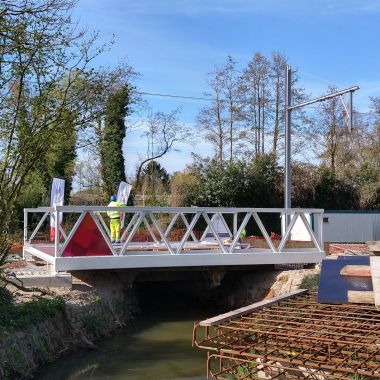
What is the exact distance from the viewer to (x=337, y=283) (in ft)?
19.9

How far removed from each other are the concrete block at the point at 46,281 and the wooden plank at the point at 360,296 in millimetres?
6633

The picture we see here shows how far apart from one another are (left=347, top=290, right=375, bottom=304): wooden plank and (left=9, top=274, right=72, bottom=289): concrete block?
6.63 metres

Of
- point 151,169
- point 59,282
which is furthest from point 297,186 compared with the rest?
point 59,282

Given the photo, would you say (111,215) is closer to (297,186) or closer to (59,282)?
(59,282)

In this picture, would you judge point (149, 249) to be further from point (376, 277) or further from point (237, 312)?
point (376, 277)

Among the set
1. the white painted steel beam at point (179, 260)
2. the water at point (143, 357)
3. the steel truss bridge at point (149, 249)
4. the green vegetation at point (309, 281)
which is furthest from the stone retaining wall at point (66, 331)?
the green vegetation at point (309, 281)

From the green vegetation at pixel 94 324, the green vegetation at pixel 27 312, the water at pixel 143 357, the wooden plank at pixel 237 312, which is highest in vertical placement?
the wooden plank at pixel 237 312

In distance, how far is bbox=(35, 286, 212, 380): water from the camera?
8250 mm

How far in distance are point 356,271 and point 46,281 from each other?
6.63m

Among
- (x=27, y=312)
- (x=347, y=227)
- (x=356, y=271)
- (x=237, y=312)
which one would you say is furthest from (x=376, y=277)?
(x=347, y=227)

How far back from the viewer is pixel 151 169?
30484 mm

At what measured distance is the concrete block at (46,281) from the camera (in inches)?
422

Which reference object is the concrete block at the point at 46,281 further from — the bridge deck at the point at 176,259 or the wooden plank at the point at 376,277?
the wooden plank at the point at 376,277

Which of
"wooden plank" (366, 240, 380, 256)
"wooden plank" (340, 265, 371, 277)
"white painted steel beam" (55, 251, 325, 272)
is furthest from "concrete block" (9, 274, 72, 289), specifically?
"wooden plank" (366, 240, 380, 256)
